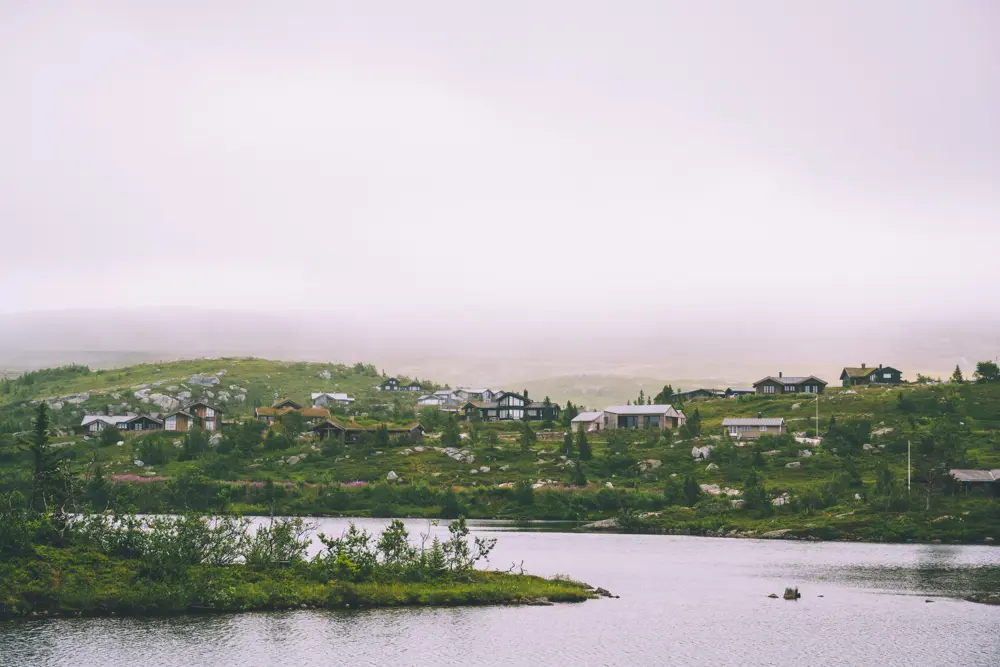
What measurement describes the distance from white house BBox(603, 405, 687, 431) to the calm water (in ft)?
287

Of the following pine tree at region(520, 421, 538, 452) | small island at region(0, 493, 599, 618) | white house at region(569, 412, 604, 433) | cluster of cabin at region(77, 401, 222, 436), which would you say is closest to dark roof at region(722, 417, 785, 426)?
white house at region(569, 412, 604, 433)

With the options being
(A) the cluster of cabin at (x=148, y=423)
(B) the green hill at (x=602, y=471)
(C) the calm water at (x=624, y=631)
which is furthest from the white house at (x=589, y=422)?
(C) the calm water at (x=624, y=631)

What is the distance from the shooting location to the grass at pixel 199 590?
5253 centimetres

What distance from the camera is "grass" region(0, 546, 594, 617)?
52531 millimetres

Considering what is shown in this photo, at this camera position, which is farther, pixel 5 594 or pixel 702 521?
pixel 702 521

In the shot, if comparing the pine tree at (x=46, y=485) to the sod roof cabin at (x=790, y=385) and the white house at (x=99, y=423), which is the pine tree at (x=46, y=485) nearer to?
the white house at (x=99, y=423)

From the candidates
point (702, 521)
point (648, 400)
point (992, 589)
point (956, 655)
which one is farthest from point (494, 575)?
point (648, 400)

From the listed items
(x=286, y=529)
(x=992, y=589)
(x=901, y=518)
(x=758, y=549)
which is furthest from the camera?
(x=901, y=518)

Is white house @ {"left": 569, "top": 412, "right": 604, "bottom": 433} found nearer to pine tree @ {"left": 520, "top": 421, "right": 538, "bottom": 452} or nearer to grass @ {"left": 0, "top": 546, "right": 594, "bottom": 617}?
pine tree @ {"left": 520, "top": 421, "right": 538, "bottom": 452}

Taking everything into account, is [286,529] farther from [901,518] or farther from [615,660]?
[901,518]

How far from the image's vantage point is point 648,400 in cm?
18675

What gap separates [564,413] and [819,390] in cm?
5123

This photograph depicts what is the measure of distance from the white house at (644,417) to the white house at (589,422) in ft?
3.82

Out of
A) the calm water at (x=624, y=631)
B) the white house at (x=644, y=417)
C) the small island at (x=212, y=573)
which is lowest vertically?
the calm water at (x=624, y=631)
